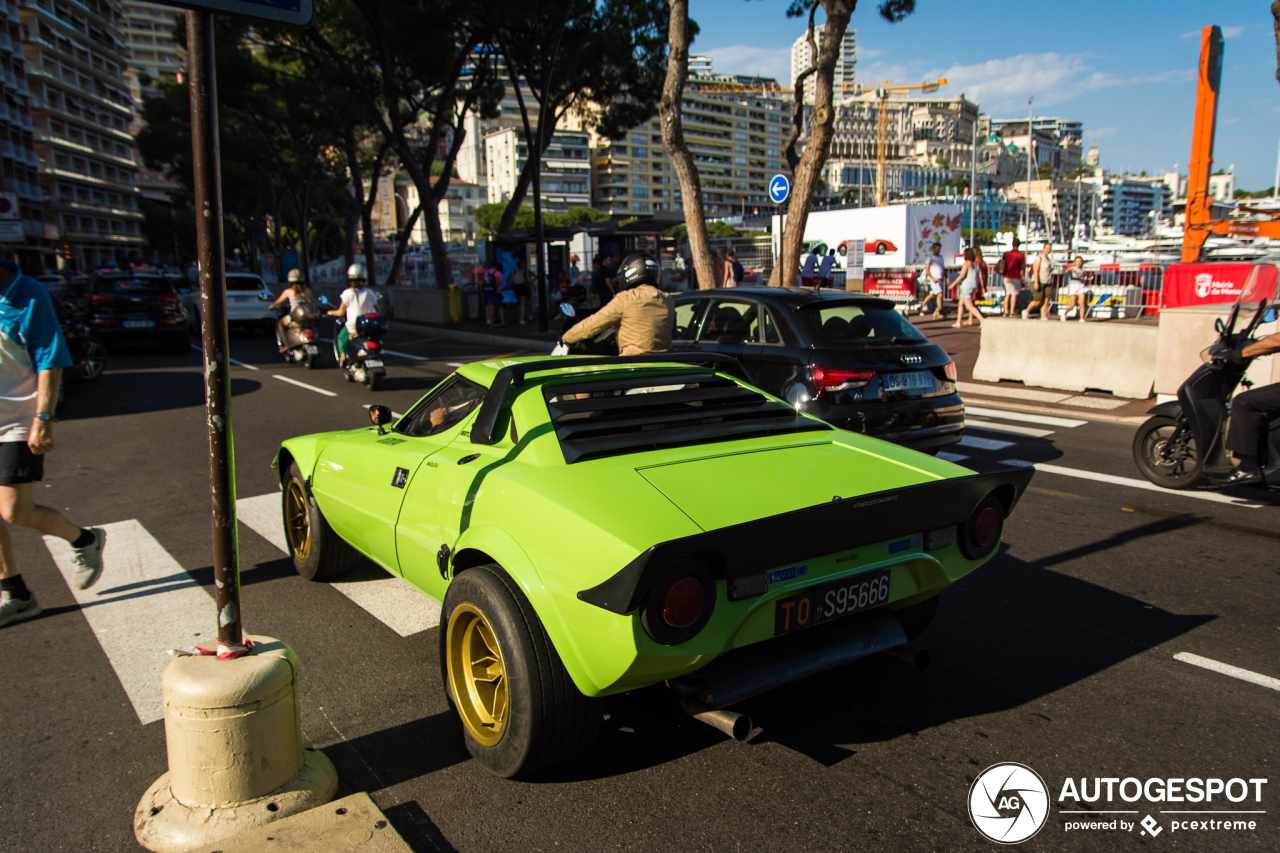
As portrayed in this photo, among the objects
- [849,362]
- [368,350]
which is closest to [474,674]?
[849,362]

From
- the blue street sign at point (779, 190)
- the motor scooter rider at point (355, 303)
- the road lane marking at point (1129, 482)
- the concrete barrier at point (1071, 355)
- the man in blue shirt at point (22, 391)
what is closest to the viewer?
the man in blue shirt at point (22, 391)

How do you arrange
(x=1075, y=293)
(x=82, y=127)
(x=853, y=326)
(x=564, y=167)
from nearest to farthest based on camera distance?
1. (x=853, y=326)
2. (x=1075, y=293)
3. (x=82, y=127)
4. (x=564, y=167)

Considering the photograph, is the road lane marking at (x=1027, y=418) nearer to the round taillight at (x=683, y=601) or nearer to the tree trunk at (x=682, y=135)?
the tree trunk at (x=682, y=135)

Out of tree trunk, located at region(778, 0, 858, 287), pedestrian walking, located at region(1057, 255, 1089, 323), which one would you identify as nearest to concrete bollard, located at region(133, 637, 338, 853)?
tree trunk, located at region(778, 0, 858, 287)

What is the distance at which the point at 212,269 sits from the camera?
256cm

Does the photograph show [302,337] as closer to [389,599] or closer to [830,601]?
[389,599]

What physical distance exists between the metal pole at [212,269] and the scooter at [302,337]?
43.7ft

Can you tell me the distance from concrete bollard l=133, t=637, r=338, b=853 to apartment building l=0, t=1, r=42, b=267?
7195 cm

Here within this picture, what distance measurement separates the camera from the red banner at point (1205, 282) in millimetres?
14516

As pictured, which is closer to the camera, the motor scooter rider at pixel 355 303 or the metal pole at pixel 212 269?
the metal pole at pixel 212 269

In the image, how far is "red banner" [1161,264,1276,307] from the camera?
1452 centimetres

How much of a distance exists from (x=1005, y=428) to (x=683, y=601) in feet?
27.5

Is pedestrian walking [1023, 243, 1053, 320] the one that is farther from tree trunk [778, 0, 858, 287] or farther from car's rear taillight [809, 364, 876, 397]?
car's rear taillight [809, 364, 876, 397]

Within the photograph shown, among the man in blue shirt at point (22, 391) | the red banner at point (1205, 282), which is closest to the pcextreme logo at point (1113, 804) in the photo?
the man in blue shirt at point (22, 391)
